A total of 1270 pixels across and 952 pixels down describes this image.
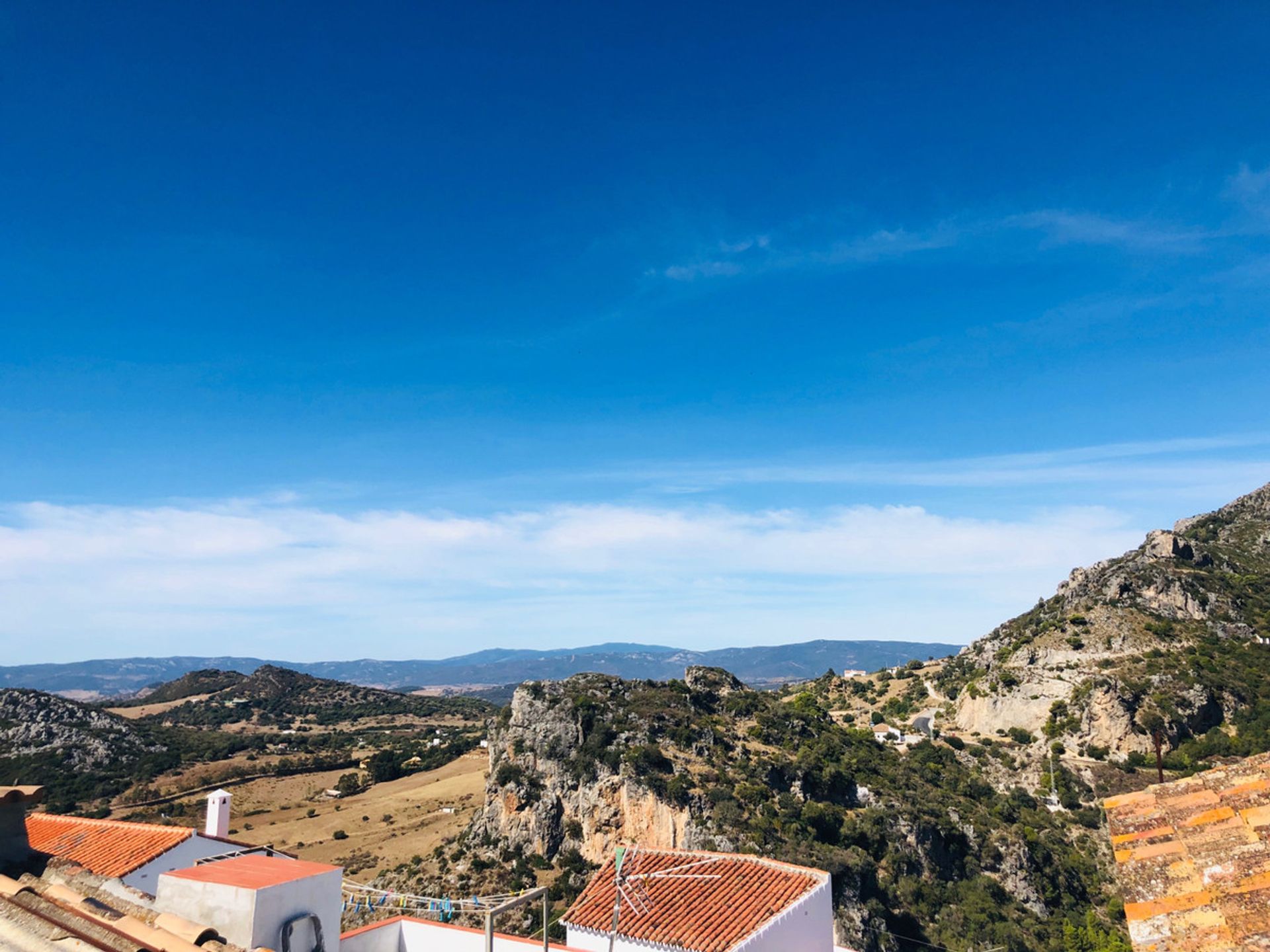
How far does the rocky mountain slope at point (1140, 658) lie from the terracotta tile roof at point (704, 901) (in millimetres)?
46135

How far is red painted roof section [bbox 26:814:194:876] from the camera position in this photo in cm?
1513

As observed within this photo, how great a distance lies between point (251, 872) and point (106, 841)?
9536 mm

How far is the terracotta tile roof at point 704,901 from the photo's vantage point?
12531 millimetres

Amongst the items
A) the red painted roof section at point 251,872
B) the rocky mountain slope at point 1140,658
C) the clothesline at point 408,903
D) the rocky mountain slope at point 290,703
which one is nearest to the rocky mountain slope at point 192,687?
the rocky mountain slope at point 290,703

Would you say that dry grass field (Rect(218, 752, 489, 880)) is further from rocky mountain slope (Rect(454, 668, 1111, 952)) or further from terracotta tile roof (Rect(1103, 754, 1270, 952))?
terracotta tile roof (Rect(1103, 754, 1270, 952))

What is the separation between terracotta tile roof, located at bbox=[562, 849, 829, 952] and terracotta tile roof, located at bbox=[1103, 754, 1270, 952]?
6.83 meters

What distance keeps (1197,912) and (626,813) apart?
34.0 metres

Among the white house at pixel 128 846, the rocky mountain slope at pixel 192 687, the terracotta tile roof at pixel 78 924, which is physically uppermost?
the terracotta tile roof at pixel 78 924

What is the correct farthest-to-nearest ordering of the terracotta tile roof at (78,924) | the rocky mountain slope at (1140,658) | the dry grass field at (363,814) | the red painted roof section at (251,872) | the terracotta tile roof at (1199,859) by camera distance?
the rocky mountain slope at (1140,658), the dry grass field at (363,814), the red painted roof section at (251,872), the terracotta tile roof at (1199,859), the terracotta tile roof at (78,924)

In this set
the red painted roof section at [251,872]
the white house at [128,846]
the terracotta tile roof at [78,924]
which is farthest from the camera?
the white house at [128,846]

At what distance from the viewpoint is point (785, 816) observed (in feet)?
119

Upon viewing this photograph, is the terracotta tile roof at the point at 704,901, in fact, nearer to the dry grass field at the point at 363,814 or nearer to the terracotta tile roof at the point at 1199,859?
the terracotta tile roof at the point at 1199,859

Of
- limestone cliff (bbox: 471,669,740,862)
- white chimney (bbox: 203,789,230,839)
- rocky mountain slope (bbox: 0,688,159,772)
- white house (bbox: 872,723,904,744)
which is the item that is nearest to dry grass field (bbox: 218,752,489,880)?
limestone cliff (bbox: 471,669,740,862)

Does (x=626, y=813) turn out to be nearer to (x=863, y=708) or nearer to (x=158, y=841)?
(x=158, y=841)
